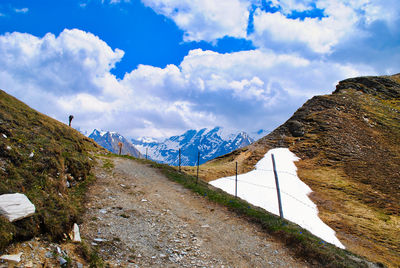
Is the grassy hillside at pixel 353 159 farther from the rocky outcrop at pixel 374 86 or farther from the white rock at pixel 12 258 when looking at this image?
the white rock at pixel 12 258

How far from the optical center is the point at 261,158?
5466 cm

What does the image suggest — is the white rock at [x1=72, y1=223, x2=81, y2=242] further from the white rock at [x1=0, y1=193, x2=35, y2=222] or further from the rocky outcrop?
the rocky outcrop

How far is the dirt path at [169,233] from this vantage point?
10047 mm

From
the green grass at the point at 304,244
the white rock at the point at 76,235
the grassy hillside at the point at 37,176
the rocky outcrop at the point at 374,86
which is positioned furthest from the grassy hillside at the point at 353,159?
the grassy hillside at the point at 37,176

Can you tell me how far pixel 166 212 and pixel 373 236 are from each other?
23.1m

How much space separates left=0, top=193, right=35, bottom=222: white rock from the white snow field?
23.7m

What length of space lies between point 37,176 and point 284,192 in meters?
33.5

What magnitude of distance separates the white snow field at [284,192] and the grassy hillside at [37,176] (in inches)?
877

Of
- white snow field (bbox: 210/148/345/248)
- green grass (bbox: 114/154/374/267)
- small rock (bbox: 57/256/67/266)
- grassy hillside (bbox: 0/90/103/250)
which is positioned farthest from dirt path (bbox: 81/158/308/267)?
white snow field (bbox: 210/148/345/248)

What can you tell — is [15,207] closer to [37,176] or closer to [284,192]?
[37,176]

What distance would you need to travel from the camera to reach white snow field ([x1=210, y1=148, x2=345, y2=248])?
2633 cm

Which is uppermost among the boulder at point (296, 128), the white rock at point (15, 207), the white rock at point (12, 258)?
the boulder at point (296, 128)

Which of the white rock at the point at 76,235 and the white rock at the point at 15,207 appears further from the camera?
the white rock at the point at 76,235

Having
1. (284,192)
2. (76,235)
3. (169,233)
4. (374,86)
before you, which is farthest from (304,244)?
(374,86)
